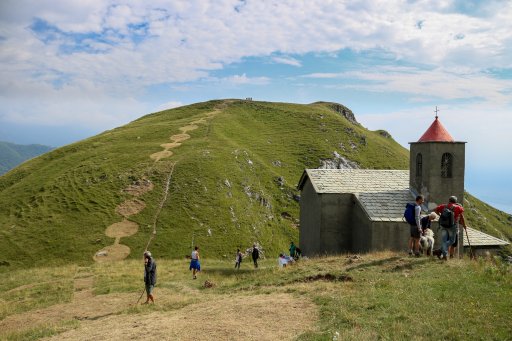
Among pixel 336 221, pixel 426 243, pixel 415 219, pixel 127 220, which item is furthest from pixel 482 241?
pixel 127 220

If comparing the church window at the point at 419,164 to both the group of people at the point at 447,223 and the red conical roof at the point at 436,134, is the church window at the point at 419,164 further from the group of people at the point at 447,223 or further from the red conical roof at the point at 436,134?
the group of people at the point at 447,223

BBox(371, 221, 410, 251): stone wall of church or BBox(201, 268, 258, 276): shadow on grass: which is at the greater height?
BBox(371, 221, 410, 251): stone wall of church

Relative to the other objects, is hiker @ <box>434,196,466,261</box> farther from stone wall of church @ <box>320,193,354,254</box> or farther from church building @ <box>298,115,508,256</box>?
stone wall of church @ <box>320,193,354,254</box>

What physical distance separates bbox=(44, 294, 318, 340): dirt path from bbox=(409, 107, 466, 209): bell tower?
63.7ft

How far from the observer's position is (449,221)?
778 inches

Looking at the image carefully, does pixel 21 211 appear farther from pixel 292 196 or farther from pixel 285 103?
pixel 285 103

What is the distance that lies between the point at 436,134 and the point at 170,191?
4067 cm

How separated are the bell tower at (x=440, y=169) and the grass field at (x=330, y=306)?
1114 centimetres

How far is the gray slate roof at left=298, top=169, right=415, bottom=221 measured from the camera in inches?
1219

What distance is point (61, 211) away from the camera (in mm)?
56406

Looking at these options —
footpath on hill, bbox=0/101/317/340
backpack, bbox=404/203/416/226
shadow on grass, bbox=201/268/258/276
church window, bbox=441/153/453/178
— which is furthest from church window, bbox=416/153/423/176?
footpath on hill, bbox=0/101/317/340

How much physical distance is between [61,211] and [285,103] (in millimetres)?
85148

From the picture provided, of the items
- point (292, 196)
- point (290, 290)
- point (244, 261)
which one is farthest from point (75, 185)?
point (290, 290)

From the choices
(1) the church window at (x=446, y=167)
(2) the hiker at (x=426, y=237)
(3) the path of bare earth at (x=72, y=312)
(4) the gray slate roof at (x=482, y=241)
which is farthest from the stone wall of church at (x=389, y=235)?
(3) the path of bare earth at (x=72, y=312)
